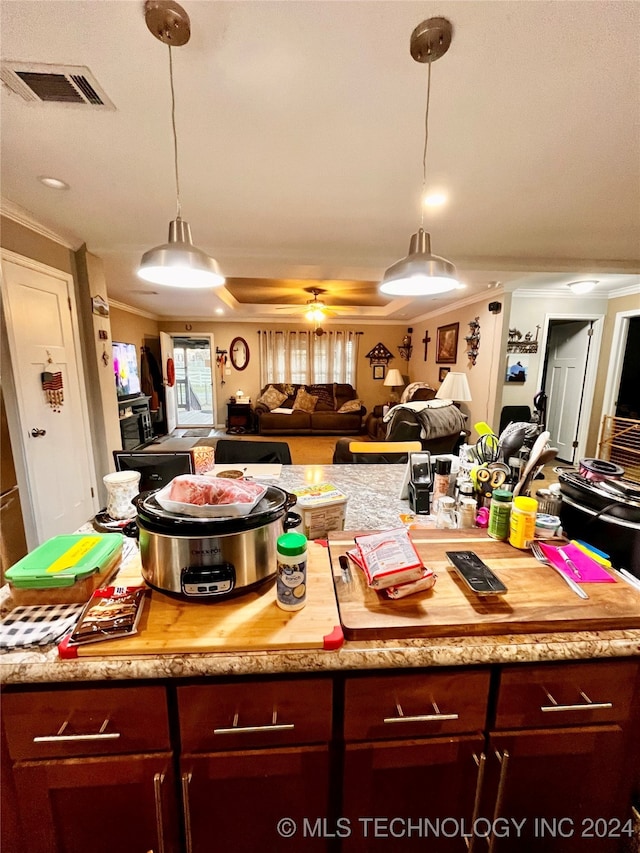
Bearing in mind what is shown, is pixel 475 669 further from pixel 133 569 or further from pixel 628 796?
pixel 133 569

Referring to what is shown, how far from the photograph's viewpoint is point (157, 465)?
4.74 ft

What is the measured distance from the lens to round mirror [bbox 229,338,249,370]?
7676mm

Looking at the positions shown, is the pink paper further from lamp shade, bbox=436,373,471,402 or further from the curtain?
the curtain

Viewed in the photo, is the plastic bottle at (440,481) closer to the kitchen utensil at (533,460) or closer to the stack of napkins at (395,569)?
the kitchen utensil at (533,460)

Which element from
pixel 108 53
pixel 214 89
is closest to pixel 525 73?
pixel 214 89

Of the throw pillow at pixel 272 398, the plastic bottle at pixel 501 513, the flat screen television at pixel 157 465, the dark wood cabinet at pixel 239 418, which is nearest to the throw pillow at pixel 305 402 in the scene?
the throw pillow at pixel 272 398

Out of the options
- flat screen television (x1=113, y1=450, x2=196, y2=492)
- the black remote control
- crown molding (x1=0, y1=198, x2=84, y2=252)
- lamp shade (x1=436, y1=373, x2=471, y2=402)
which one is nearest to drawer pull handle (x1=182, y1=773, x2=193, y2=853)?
the black remote control

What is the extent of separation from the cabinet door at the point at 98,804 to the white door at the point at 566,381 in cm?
606

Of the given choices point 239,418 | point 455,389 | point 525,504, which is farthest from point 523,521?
point 239,418

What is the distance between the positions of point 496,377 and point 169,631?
15.2 feet

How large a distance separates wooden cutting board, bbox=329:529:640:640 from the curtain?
7166 mm

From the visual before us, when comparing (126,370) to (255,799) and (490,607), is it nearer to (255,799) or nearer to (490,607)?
(255,799)

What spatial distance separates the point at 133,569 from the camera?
3.12 ft

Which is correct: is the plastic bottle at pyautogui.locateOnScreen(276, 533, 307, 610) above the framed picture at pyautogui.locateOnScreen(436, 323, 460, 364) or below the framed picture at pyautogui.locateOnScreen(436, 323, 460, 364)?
below
